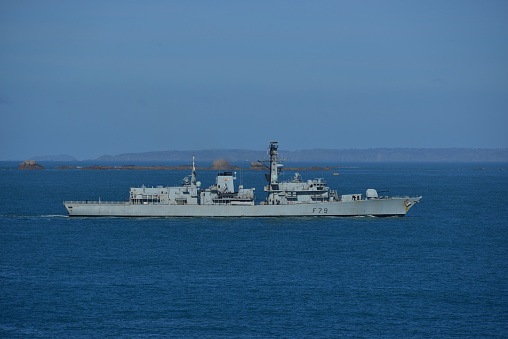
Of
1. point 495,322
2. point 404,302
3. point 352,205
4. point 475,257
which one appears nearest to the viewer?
point 495,322

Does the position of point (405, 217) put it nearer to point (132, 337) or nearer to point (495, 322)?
point (495, 322)

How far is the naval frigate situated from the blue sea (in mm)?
2239

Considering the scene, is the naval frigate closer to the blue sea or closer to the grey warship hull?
the grey warship hull

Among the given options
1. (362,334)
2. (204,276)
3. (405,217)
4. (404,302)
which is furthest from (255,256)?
(405,217)

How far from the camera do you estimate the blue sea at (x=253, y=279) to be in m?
32.4

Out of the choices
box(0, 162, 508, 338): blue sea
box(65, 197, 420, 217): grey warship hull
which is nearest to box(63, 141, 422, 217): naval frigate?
box(65, 197, 420, 217): grey warship hull

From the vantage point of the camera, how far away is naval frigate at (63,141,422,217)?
70.8 meters

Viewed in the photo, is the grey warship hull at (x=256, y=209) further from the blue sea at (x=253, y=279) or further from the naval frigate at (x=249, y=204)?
the blue sea at (x=253, y=279)

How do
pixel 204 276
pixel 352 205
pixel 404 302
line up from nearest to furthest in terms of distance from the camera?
pixel 404 302, pixel 204 276, pixel 352 205

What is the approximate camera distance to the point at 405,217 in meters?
73.9

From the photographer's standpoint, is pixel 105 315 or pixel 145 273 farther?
pixel 145 273

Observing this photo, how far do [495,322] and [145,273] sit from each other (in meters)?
21.9

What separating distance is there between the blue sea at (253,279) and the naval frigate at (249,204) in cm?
224

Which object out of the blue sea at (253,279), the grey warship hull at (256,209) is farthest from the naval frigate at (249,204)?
the blue sea at (253,279)
